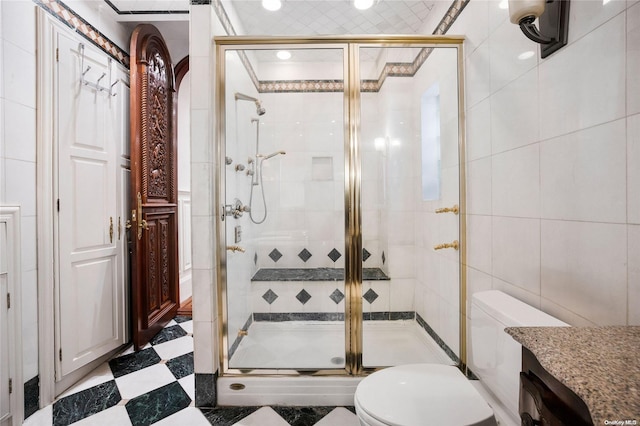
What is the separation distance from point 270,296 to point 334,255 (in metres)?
0.55

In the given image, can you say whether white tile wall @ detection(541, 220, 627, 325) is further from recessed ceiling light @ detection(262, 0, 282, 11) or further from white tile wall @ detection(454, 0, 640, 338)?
recessed ceiling light @ detection(262, 0, 282, 11)

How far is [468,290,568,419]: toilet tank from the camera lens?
90 cm

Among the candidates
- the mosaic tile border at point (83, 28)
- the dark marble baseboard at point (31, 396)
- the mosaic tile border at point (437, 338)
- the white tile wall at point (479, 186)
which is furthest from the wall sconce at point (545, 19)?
the dark marble baseboard at point (31, 396)

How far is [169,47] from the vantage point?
2.79 meters

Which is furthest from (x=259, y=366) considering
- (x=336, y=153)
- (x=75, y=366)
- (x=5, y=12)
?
(x=5, y=12)

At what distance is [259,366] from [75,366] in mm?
1116

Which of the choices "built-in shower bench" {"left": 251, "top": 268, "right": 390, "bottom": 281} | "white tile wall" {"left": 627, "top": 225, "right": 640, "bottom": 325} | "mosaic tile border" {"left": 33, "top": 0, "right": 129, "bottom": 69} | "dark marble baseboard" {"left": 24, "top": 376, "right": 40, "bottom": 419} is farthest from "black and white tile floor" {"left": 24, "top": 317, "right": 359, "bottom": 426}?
"mosaic tile border" {"left": 33, "top": 0, "right": 129, "bottom": 69}

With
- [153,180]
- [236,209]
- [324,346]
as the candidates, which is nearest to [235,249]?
[236,209]

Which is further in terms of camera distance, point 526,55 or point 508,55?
point 508,55

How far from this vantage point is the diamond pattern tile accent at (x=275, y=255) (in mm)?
2029

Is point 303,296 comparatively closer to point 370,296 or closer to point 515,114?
point 370,296

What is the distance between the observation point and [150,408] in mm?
1524

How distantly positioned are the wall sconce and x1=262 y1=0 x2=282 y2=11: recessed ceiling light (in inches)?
58.7

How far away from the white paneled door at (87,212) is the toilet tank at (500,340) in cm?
216
